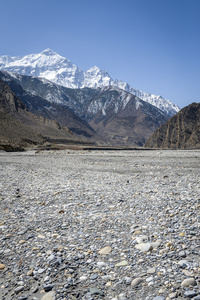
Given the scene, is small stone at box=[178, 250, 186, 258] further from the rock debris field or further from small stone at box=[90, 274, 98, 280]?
small stone at box=[90, 274, 98, 280]

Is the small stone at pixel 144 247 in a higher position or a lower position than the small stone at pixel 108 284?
higher

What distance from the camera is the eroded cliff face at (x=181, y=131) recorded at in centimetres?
11400

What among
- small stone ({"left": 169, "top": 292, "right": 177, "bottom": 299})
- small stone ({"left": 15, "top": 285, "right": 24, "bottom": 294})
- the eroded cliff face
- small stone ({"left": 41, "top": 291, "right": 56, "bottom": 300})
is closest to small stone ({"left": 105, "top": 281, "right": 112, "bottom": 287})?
small stone ({"left": 41, "top": 291, "right": 56, "bottom": 300})

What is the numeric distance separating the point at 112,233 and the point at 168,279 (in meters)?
2.55

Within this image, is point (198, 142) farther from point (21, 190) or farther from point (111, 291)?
point (111, 291)

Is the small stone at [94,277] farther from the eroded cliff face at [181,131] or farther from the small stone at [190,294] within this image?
the eroded cliff face at [181,131]

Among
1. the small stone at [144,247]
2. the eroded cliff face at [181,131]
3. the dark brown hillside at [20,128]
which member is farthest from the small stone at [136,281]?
the eroded cliff face at [181,131]

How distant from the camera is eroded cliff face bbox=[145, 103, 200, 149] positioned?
374 ft

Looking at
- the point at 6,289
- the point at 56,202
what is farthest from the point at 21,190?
the point at 6,289

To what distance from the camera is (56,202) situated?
10.8 meters

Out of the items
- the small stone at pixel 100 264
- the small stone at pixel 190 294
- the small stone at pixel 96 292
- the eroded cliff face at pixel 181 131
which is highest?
the eroded cliff face at pixel 181 131

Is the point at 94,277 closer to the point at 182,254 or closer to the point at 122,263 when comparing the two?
the point at 122,263

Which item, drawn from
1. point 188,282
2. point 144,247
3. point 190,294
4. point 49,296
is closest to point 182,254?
point 144,247

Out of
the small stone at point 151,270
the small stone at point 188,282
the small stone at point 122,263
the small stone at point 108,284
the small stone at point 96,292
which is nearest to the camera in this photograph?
the small stone at point 188,282
